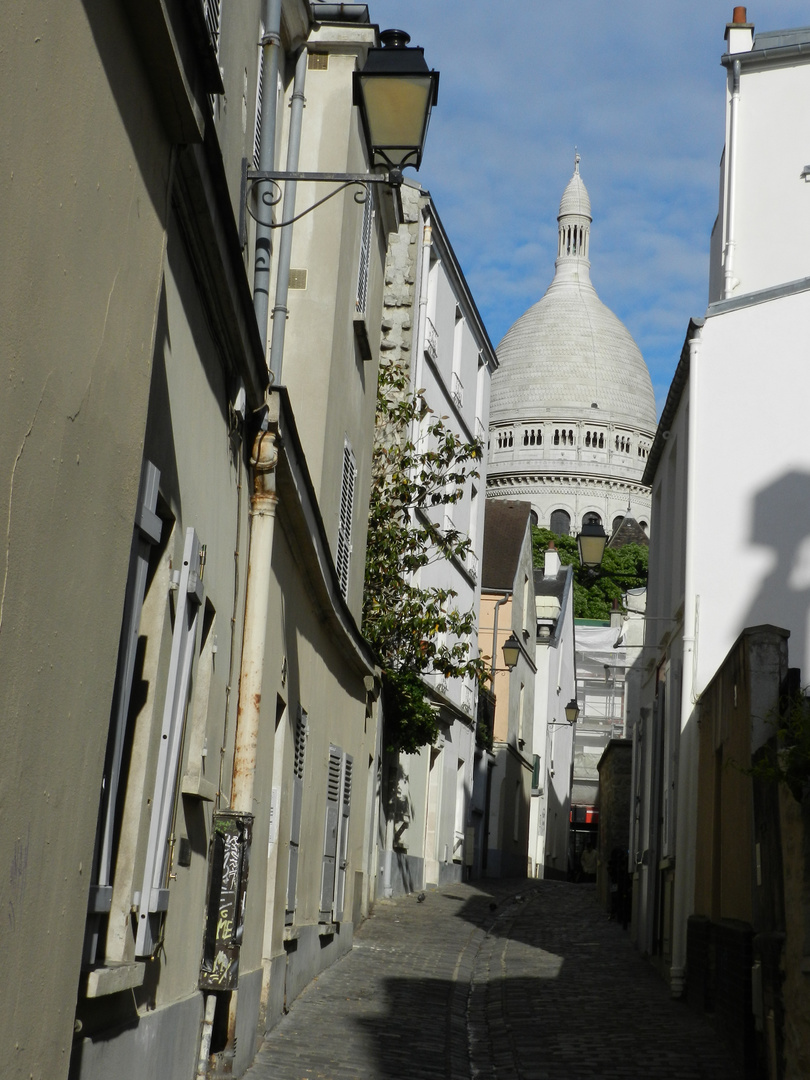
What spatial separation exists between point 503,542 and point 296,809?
25.4m

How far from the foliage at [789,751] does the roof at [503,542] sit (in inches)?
952

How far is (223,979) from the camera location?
6.58 metres

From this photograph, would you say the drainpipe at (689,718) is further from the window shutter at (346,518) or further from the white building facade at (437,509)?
the white building facade at (437,509)

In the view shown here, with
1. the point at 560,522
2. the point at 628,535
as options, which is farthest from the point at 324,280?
the point at 560,522

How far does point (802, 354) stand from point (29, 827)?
11950 millimetres

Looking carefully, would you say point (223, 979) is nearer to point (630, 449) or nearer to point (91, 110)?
point (91, 110)

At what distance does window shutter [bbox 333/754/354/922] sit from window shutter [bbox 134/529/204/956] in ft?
24.7

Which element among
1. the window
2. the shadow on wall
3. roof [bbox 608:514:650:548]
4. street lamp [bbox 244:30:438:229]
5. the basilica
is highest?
the basilica

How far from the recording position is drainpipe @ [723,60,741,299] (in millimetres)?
16844

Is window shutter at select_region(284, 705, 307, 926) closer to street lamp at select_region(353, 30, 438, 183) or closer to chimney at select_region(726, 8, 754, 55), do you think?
street lamp at select_region(353, 30, 438, 183)

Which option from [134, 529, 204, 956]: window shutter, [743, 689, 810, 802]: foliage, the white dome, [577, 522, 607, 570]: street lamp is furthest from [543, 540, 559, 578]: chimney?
the white dome

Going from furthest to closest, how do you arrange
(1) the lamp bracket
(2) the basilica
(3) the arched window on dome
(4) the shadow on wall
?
(2) the basilica, (3) the arched window on dome, (4) the shadow on wall, (1) the lamp bracket

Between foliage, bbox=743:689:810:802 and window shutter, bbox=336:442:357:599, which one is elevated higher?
window shutter, bbox=336:442:357:599

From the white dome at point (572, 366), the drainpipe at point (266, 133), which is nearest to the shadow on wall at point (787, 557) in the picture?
the drainpipe at point (266, 133)
